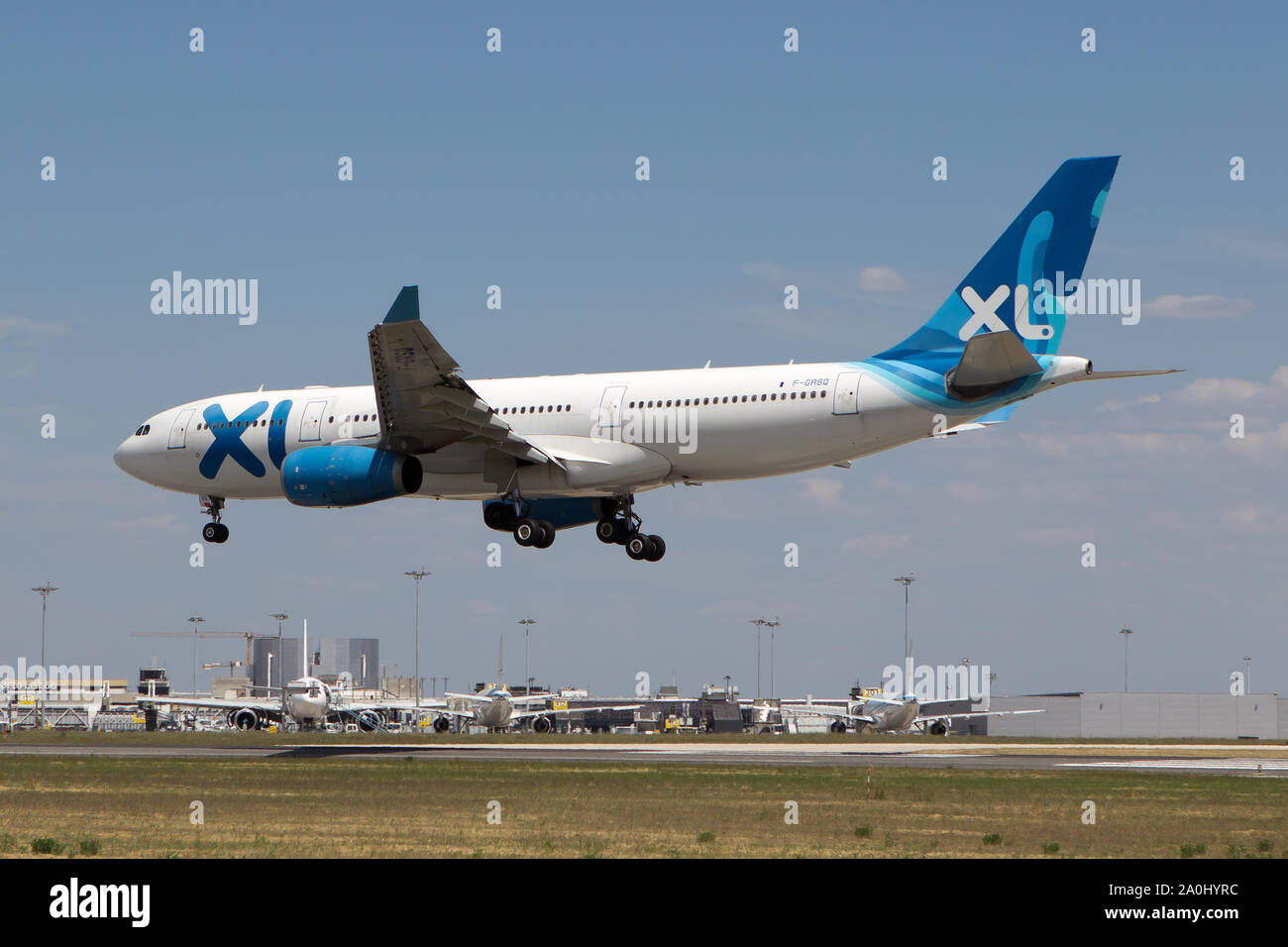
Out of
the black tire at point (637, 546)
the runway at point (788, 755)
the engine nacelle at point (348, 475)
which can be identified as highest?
the engine nacelle at point (348, 475)

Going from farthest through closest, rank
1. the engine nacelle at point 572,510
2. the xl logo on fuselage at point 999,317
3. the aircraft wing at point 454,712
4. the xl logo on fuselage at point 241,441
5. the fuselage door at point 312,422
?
1. the aircraft wing at point 454,712
2. the engine nacelle at point 572,510
3. the xl logo on fuselage at point 241,441
4. the fuselage door at point 312,422
5. the xl logo on fuselage at point 999,317

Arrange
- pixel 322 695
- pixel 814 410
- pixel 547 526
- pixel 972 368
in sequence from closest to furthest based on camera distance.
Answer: pixel 972 368, pixel 814 410, pixel 547 526, pixel 322 695

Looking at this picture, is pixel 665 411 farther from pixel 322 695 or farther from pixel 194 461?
pixel 322 695

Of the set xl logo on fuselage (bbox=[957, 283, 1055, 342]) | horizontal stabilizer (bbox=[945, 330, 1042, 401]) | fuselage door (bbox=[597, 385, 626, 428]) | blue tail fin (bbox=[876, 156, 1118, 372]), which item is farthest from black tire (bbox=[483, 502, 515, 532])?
xl logo on fuselage (bbox=[957, 283, 1055, 342])

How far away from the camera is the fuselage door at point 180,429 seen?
4759 centimetres

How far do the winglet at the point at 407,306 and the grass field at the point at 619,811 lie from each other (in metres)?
11.0

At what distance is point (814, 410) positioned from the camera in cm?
3806

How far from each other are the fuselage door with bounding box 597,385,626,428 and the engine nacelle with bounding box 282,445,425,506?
5323 mm

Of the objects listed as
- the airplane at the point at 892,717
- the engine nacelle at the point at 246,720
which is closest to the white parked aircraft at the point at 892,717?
the airplane at the point at 892,717

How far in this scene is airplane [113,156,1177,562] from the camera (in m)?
37.2

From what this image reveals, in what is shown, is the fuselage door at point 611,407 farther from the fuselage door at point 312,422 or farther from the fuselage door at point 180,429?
the fuselage door at point 180,429

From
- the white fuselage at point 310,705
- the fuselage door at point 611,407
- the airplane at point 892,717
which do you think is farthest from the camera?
the airplane at point 892,717

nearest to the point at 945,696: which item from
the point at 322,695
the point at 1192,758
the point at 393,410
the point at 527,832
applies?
the point at 322,695
